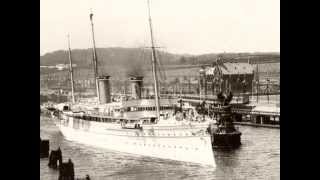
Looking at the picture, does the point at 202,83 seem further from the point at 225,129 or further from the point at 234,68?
the point at 225,129

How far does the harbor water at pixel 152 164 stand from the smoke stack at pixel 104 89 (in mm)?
501

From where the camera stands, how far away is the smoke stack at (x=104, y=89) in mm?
4718

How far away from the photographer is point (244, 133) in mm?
5043

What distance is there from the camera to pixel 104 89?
4.78 m

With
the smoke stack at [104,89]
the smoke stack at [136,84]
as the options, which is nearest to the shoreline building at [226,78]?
the smoke stack at [136,84]

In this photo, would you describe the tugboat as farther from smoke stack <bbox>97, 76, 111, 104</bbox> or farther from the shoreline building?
smoke stack <bbox>97, 76, 111, 104</bbox>

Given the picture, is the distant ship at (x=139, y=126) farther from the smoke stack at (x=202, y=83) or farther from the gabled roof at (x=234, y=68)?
the gabled roof at (x=234, y=68)

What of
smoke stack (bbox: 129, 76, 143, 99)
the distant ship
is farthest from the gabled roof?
smoke stack (bbox: 129, 76, 143, 99)

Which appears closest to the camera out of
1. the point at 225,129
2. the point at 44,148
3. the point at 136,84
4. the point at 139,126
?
the point at 44,148

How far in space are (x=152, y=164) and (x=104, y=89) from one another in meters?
0.83

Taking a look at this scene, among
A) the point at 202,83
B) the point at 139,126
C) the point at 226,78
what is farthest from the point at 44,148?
the point at 226,78
